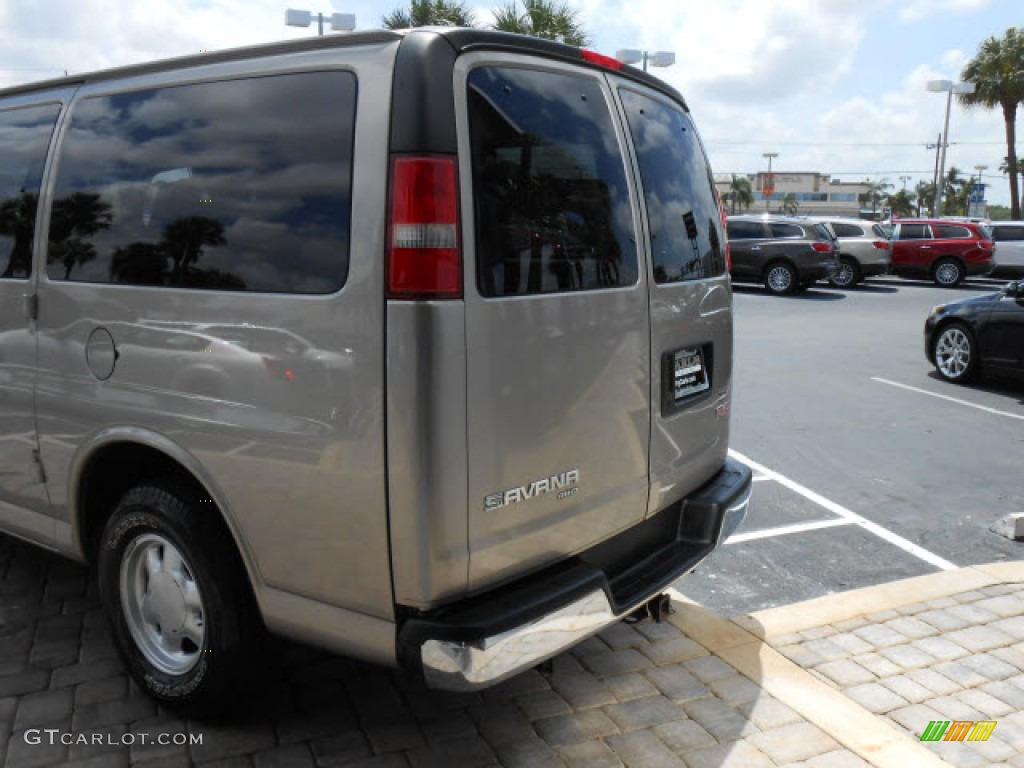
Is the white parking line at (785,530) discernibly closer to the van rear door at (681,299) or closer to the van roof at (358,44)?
the van rear door at (681,299)

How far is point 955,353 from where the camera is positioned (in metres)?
9.71

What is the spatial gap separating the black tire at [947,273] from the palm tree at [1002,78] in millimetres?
18254

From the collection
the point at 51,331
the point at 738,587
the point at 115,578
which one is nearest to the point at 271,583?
the point at 115,578

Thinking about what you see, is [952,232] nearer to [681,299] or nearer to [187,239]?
[681,299]

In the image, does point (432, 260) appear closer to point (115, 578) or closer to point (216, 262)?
point (216, 262)

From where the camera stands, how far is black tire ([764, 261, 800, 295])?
A: 19562 millimetres

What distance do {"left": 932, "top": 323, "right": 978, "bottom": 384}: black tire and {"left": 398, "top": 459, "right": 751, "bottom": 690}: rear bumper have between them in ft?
24.2

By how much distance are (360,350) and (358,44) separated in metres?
0.87

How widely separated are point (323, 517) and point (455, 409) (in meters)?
0.52

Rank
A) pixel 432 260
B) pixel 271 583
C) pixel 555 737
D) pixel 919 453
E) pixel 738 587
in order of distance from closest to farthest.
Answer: pixel 432 260 < pixel 271 583 < pixel 555 737 < pixel 738 587 < pixel 919 453

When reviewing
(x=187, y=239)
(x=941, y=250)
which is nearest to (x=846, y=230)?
(x=941, y=250)

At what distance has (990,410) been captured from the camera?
846cm

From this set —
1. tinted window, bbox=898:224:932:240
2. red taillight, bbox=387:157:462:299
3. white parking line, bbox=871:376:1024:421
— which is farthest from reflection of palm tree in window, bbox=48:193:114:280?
tinted window, bbox=898:224:932:240

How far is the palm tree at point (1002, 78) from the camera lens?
117ft
